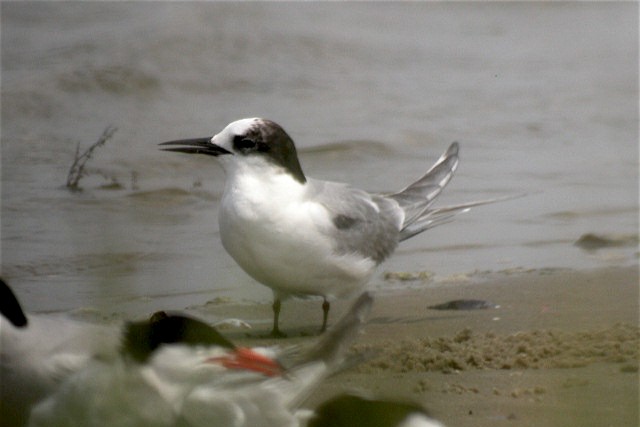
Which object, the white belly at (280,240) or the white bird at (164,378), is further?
the white belly at (280,240)

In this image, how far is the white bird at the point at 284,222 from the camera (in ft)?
17.7

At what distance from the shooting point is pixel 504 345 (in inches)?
186

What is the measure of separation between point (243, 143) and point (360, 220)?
623 millimetres

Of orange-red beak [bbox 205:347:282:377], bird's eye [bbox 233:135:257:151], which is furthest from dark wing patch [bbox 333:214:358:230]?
orange-red beak [bbox 205:347:282:377]

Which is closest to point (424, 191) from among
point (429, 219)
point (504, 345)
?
point (429, 219)

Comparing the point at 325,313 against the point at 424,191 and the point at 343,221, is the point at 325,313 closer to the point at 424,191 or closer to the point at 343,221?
the point at 343,221

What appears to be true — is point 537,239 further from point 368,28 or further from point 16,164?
point 368,28

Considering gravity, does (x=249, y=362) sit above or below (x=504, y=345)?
above

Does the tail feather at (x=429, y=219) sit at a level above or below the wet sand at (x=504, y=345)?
above

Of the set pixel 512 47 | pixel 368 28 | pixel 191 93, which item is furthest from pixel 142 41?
pixel 512 47

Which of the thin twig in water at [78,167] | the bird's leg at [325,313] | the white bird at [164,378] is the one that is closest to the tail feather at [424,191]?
the bird's leg at [325,313]

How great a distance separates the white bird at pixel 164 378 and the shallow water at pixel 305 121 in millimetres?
2190

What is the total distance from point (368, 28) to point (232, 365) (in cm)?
972

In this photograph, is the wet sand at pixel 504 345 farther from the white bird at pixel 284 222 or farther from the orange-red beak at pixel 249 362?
the orange-red beak at pixel 249 362
